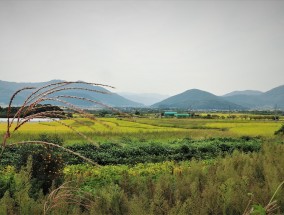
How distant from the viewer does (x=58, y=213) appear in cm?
335

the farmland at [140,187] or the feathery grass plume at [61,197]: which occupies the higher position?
the feathery grass plume at [61,197]

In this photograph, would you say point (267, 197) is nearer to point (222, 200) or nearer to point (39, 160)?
point (222, 200)

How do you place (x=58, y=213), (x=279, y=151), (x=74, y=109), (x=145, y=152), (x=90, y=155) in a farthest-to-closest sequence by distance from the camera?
(x=145, y=152)
(x=90, y=155)
(x=279, y=151)
(x=58, y=213)
(x=74, y=109)

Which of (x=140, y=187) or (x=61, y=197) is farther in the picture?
(x=140, y=187)

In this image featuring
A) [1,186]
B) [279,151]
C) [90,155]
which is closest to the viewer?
[1,186]

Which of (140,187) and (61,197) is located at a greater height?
(61,197)

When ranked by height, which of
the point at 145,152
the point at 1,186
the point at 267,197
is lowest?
the point at 145,152

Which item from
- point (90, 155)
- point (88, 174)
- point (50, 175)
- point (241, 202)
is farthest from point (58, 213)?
point (90, 155)

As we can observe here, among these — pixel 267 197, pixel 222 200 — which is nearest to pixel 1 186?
pixel 222 200

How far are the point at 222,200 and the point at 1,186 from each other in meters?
4.21

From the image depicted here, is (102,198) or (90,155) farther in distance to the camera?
(90,155)

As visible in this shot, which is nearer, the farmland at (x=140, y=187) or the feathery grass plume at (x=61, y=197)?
the feathery grass plume at (x=61, y=197)

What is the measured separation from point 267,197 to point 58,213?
9.40 feet

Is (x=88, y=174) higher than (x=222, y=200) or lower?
lower
